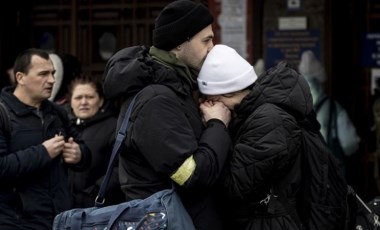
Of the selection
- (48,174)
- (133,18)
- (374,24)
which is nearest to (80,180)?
(48,174)

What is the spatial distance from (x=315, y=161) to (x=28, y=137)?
7.04 ft

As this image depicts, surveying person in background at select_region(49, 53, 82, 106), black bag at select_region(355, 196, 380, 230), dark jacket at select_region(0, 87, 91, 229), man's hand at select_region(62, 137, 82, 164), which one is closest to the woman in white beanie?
black bag at select_region(355, 196, 380, 230)

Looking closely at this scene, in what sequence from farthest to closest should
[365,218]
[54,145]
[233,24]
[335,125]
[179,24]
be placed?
1. [233,24]
2. [335,125]
3. [54,145]
4. [365,218]
5. [179,24]

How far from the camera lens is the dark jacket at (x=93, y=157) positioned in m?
6.28

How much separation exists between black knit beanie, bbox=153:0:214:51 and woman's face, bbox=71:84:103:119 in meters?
2.81

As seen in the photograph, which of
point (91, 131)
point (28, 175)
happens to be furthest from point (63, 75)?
point (28, 175)

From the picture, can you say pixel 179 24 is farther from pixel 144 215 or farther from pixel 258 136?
pixel 144 215

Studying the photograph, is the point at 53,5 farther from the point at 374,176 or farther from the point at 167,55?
the point at 167,55

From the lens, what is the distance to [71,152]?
567cm

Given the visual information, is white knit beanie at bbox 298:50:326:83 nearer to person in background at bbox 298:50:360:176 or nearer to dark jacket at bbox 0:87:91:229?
person in background at bbox 298:50:360:176

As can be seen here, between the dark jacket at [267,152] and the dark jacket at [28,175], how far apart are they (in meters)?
1.74

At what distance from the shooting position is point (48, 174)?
5473mm


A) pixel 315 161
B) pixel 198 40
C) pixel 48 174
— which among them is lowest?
pixel 48 174

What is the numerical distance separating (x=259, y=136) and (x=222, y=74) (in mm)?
328
